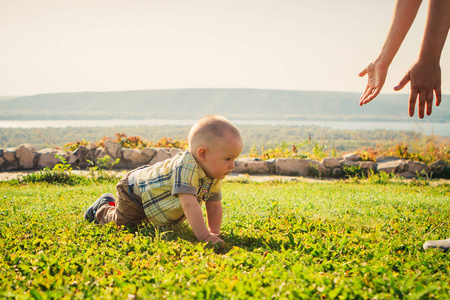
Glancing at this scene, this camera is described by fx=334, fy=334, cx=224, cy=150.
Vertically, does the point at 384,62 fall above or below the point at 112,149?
above

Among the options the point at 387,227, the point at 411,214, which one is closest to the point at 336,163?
the point at 411,214

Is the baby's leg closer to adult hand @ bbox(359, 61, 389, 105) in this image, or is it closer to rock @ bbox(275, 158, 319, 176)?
adult hand @ bbox(359, 61, 389, 105)

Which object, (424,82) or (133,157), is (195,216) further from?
(133,157)

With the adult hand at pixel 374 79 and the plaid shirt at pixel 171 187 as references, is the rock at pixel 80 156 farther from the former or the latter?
the adult hand at pixel 374 79

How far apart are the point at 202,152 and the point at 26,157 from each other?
390 inches

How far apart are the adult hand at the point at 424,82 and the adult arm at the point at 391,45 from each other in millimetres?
567

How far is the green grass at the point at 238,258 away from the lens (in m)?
2.04

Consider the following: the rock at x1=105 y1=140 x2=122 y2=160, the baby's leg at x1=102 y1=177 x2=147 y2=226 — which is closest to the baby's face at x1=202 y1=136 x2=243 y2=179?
the baby's leg at x1=102 y1=177 x2=147 y2=226

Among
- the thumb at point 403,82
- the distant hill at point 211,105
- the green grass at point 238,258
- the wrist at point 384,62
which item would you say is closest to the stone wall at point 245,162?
the green grass at point 238,258

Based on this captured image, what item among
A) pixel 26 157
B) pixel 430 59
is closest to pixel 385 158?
pixel 430 59

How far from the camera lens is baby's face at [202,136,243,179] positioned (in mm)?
3057

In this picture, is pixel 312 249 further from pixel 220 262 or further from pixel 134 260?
pixel 134 260

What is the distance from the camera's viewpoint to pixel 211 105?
5153 centimetres

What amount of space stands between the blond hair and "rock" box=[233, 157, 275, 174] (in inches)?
319
